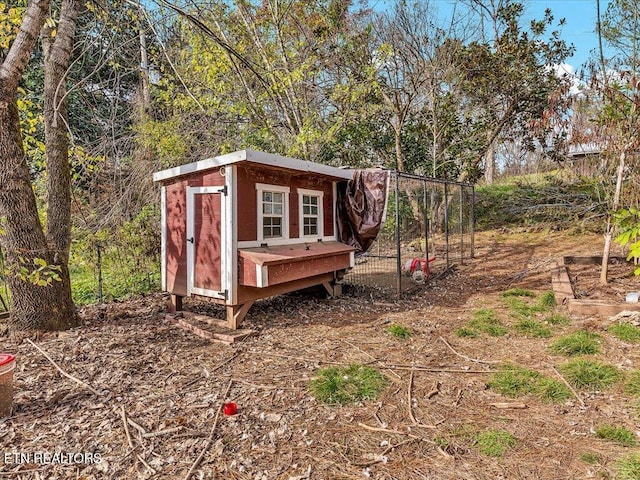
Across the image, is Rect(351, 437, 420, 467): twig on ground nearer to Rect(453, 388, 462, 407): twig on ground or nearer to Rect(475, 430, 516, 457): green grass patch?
Rect(475, 430, 516, 457): green grass patch

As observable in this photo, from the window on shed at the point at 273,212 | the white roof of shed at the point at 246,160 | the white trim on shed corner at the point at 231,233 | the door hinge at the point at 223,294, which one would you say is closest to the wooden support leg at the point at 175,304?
the door hinge at the point at 223,294

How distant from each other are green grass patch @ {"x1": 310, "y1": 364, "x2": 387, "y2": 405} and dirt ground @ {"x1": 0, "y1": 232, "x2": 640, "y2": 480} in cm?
10

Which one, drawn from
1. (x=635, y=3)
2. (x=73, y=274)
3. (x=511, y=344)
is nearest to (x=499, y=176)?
(x=635, y=3)

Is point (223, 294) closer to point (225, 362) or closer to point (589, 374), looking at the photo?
point (225, 362)

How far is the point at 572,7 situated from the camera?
35.8ft

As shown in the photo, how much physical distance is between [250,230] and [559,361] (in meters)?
3.80

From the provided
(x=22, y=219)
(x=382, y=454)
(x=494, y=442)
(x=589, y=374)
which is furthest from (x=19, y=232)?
(x=589, y=374)

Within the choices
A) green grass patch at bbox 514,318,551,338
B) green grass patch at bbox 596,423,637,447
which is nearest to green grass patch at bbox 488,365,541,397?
green grass patch at bbox 596,423,637,447

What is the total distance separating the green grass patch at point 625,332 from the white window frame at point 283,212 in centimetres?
425

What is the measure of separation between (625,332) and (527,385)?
6.36 feet

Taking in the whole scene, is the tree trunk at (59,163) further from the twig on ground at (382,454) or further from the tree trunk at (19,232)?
the twig on ground at (382,454)

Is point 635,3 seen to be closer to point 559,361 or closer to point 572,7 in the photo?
point 572,7

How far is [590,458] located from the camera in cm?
233

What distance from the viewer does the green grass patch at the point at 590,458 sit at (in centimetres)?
230
